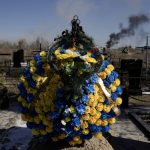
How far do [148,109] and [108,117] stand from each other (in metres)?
6.17

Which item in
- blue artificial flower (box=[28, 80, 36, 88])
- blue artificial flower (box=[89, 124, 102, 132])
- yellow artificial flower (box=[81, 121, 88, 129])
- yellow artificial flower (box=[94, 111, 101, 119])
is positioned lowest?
blue artificial flower (box=[89, 124, 102, 132])

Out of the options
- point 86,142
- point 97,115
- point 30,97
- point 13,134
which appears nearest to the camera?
point 97,115

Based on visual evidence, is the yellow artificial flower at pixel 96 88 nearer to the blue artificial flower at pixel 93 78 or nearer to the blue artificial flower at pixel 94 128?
the blue artificial flower at pixel 93 78

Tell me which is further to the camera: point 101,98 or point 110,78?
point 110,78

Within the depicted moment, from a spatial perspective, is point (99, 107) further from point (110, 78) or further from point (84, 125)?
point (110, 78)

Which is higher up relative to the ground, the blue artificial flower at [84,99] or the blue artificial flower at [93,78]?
the blue artificial flower at [93,78]

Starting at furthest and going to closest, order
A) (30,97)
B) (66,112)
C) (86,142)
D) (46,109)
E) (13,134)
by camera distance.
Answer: (13,134) → (86,142) → (30,97) → (46,109) → (66,112)

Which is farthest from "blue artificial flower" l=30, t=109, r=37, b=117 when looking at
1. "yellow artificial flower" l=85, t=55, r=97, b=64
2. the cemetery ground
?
"yellow artificial flower" l=85, t=55, r=97, b=64

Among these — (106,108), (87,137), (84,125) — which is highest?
(106,108)

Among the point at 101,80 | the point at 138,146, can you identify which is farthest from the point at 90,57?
the point at 138,146

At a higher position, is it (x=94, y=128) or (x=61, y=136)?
(x=94, y=128)

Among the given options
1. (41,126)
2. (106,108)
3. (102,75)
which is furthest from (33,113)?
(102,75)

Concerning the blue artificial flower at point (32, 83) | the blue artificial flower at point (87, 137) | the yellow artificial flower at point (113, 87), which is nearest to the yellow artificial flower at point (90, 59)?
the yellow artificial flower at point (113, 87)

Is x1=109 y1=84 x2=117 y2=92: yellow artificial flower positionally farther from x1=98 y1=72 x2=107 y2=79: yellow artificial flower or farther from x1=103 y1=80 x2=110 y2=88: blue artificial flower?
x1=98 y1=72 x2=107 y2=79: yellow artificial flower
